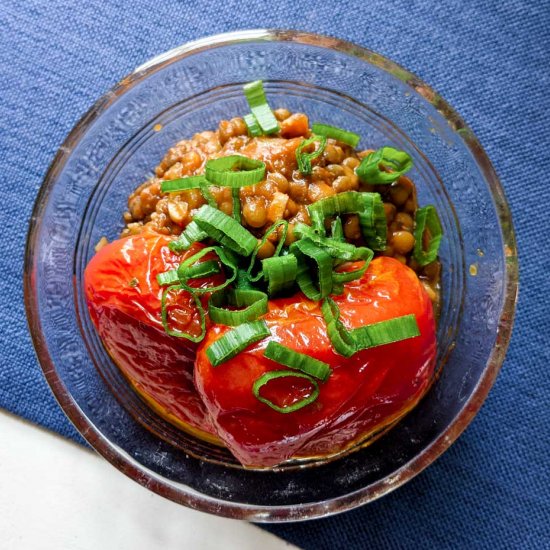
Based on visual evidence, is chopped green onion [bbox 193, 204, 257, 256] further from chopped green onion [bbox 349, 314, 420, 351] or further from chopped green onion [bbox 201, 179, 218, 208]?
chopped green onion [bbox 349, 314, 420, 351]

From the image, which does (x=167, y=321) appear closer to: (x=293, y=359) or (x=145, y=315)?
(x=145, y=315)

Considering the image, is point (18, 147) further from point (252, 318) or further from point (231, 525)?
point (231, 525)

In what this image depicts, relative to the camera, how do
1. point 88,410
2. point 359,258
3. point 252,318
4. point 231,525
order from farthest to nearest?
point 231,525
point 88,410
point 359,258
point 252,318

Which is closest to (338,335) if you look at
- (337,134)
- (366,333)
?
(366,333)

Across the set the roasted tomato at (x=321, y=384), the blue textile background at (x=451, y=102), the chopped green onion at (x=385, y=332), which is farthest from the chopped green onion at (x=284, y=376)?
the blue textile background at (x=451, y=102)

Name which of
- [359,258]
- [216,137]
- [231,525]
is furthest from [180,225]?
[231,525]

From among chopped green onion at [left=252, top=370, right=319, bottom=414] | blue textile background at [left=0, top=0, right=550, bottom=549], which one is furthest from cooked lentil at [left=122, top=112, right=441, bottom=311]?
blue textile background at [left=0, top=0, right=550, bottom=549]
